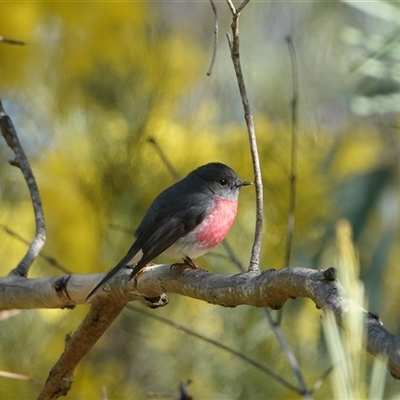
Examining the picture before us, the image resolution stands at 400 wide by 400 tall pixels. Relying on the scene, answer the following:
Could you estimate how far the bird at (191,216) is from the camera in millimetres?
3079

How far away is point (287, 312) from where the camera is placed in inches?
139

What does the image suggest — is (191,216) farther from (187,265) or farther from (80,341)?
(80,341)

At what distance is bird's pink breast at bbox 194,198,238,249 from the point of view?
3186 mm

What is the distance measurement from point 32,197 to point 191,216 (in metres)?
0.75

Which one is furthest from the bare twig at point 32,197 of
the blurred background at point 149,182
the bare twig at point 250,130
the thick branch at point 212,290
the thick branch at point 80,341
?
the bare twig at point 250,130

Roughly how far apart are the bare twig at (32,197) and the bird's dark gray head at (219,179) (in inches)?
30.8

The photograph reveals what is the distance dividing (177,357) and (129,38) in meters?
1.61

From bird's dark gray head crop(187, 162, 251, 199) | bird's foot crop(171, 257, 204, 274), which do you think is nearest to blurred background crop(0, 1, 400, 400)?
bird's dark gray head crop(187, 162, 251, 199)

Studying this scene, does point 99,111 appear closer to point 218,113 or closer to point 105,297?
point 218,113

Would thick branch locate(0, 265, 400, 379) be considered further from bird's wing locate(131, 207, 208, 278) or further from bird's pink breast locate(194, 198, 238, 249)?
bird's pink breast locate(194, 198, 238, 249)

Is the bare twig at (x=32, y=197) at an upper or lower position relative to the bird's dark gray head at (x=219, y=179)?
lower

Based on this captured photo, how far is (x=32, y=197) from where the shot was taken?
294 centimetres

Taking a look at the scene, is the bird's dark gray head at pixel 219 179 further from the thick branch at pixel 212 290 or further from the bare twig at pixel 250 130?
the bare twig at pixel 250 130

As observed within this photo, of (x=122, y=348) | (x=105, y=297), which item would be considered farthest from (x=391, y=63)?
(x=122, y=348)
